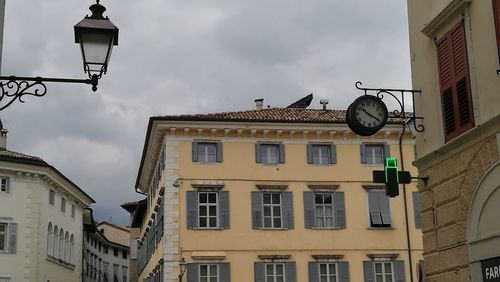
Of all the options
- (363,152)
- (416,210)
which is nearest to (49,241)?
(363,152)

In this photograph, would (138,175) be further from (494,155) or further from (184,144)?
(494,155)

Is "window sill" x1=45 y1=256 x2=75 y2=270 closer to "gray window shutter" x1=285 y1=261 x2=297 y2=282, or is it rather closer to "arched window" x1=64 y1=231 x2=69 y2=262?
"arched window" x1=64 y1=231 x2=69 y2=262

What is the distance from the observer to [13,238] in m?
40.0

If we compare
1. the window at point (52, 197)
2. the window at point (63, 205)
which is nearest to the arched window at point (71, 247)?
the window at point (63, 205)

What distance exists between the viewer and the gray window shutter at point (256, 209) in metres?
32.4

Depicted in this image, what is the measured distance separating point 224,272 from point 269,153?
5.63m

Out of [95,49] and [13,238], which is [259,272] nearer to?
[13,238]

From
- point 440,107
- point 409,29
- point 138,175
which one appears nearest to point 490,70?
point 440,107

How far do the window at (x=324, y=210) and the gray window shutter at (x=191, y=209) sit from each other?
4785mm

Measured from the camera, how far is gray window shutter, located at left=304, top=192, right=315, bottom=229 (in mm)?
32812

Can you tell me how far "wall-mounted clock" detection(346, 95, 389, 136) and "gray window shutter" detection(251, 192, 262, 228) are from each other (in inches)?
802

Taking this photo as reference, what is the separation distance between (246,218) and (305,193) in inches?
113

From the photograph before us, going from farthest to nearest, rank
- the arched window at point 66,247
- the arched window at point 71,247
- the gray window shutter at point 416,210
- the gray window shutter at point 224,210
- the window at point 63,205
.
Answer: the arched window at point 71,247
the arched window at point 66,247
the window at point 63,205
the gray window shutter at point 416,210
the gray window shutter at point 224,210

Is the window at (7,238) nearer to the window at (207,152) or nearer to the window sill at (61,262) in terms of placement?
the window sill at (61,262)
